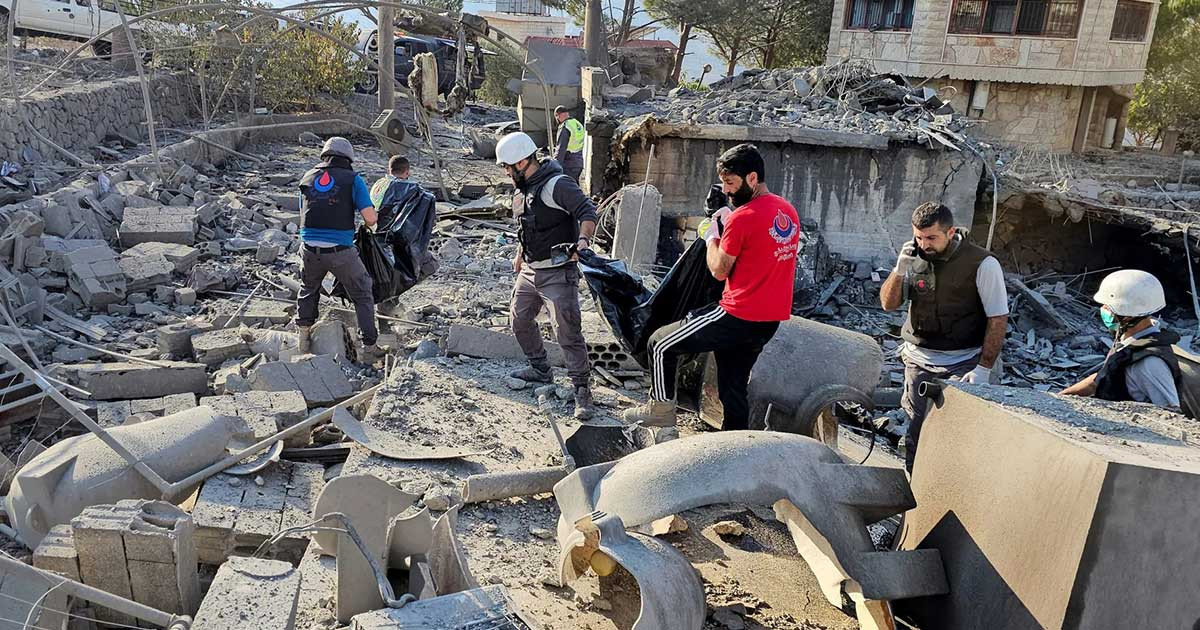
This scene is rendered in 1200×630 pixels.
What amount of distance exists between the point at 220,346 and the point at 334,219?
147cm

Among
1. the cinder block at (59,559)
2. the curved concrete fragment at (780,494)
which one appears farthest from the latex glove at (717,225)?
the cinder block at (59,559)

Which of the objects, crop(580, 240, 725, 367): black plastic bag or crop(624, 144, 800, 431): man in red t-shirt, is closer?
crop(624, 144, 800, 431): man in red t-shirt

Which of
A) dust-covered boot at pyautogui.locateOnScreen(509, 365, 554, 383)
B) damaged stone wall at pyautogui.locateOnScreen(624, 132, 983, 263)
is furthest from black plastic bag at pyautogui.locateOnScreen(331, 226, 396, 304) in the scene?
damaged stone wall at pyautogui.locateOnScreen(624, 132, 983, 263)

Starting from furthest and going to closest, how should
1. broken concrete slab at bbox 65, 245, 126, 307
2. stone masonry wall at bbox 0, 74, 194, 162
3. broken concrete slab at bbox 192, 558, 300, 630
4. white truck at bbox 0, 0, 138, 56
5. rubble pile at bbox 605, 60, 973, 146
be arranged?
white truck at bbox 0, 0, 138, 56
rubble pile at bbox 605, 60, 973, 146
stone masonry wall at bbox 0, 74, 194, 162
broken concrete slab at bbox 65, 245, 126, 307
broken concrete slab at bbox 192, 558, 300, 630

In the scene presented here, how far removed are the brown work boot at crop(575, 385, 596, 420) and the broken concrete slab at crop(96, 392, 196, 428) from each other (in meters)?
2.51

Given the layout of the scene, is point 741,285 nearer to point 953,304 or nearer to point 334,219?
point 953,304

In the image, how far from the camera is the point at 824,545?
9.96ft

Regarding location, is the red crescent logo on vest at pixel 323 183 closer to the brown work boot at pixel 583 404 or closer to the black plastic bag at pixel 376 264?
the black plastic bag at pixel 376 264

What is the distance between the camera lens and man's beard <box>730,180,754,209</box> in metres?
4.18

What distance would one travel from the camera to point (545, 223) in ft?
17.1

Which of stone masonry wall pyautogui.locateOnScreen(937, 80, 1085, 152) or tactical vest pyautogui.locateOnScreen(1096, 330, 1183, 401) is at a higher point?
stone masonry wall pyautogui.locateOnScreen(937, 80, 1085, 152)

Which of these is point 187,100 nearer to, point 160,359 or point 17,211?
point 17,211

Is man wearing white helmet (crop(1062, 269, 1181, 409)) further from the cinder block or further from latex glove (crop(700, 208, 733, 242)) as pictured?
the cinder block

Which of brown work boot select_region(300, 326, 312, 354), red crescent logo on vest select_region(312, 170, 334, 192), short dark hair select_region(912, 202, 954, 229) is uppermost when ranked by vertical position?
short dark hair select_region(912, 202, 954, 229)
